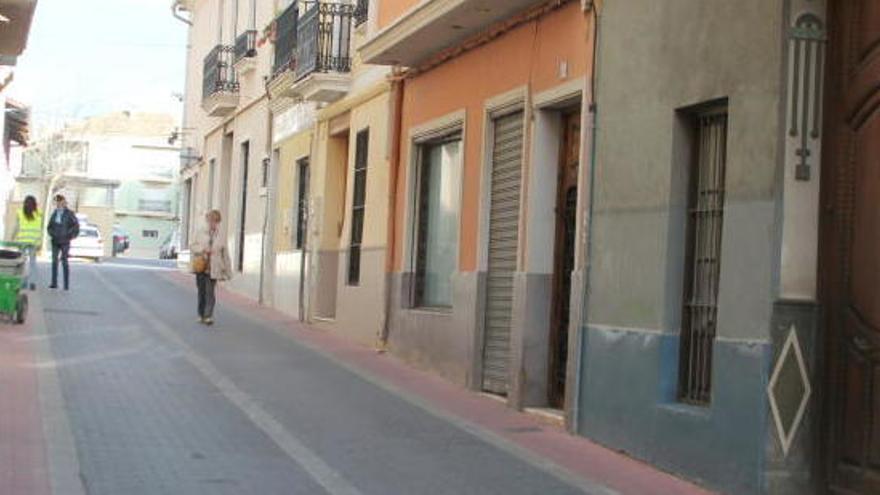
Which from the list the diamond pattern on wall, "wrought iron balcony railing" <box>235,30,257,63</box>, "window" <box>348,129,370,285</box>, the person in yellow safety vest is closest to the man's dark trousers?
the person in yellow safety vest

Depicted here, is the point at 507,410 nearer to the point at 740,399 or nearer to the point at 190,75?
the point at 740,399

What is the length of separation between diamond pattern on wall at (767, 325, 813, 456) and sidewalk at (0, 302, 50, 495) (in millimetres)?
→ 4403

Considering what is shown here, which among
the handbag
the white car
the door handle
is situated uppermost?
the white car

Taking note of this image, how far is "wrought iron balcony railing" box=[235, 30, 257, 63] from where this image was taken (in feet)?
84.5

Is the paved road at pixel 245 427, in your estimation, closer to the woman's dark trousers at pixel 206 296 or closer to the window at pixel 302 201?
the woman's dark trousers at pixel 206 296

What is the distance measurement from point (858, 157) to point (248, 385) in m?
6.64

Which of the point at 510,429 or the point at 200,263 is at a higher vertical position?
the point at 200,263

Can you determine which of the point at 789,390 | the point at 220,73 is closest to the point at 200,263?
the point at 789,390

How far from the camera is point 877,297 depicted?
24.5ft

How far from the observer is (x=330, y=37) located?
18.8 metres

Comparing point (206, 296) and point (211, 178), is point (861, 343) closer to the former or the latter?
point (206, 296)

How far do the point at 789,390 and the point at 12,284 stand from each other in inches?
424

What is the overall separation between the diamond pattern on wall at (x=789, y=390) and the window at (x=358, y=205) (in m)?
10.4

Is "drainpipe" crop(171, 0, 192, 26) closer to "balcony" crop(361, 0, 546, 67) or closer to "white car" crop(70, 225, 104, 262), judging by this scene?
"white car" crop(70, 225, 104, 262)
